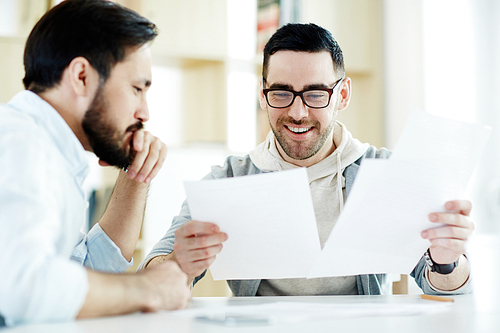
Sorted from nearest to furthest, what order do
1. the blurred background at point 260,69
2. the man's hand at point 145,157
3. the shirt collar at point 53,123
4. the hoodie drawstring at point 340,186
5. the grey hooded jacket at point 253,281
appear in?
the shirt collar at point 53,123
the man's hand at point 145,157
the grey hooded jacket at point 253,281
the hoodie drawstring at point 340,186
the blurred background at point 260,69

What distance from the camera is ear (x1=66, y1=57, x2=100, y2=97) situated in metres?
0.96

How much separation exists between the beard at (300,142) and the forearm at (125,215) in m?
0.45

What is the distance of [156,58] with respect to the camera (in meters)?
2.78

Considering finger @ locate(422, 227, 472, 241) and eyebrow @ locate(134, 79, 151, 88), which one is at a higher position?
eyebrow @ locate(134, 79, 151, 88)

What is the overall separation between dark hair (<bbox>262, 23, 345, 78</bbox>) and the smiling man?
0.57 meters

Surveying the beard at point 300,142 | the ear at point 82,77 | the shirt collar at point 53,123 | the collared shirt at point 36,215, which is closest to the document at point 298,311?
the collared shirt at point 36,215

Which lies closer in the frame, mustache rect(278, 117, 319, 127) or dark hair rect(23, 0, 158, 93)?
dark hair rect(23, 0, 158, 93)

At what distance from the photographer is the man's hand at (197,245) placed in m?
1.06

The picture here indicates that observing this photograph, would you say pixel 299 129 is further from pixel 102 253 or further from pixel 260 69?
pixel 260 69

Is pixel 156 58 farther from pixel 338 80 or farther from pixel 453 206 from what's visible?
pixel 453 206

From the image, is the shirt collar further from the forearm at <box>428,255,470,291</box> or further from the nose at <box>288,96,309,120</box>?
the forearm at <box>428,255,470,291</box>

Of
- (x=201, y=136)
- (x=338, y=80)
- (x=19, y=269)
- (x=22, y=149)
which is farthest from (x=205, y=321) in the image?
(x=201, y=136)

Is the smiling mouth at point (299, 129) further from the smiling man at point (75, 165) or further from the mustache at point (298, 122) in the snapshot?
the smiling man at point (75, 165)

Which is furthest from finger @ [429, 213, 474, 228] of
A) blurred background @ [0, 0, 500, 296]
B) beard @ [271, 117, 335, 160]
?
blurred background @ [0, 0, 500, 296]
